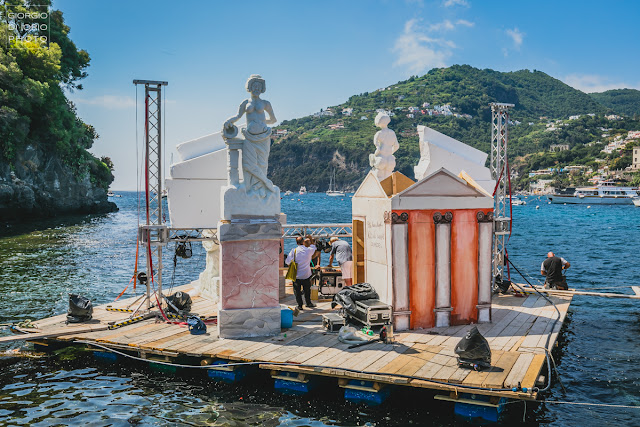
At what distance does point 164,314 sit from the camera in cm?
1357

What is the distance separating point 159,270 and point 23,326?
3364mm

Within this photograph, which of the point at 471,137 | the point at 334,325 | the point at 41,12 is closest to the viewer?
the point at 334,325

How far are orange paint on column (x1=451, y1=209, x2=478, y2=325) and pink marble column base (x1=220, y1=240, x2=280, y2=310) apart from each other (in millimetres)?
4154

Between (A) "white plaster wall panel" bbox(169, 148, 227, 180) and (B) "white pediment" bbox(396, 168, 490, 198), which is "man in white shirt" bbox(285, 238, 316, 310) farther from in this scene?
(A) "white plaster wall panel" bbox(169, 148, 227, 180)

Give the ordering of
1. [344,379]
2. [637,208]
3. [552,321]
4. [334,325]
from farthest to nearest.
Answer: [637,208] < [552,321] < [334,325] < [344,379]

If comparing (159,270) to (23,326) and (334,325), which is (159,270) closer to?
(23,326)

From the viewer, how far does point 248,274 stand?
12.0m

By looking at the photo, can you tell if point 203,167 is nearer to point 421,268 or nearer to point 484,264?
point 421,268

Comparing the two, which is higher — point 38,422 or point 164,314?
point 164,314

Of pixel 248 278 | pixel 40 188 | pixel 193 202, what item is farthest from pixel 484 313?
pixel 40 188

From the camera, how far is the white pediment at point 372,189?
12.9 m

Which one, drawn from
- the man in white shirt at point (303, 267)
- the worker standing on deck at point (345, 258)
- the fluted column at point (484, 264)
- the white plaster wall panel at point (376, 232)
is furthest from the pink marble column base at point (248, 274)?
the fluted column at point (484, 264)

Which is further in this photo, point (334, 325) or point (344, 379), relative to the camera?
point (334, 325)

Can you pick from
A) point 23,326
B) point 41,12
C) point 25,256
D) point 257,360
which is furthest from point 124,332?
point 41,12
